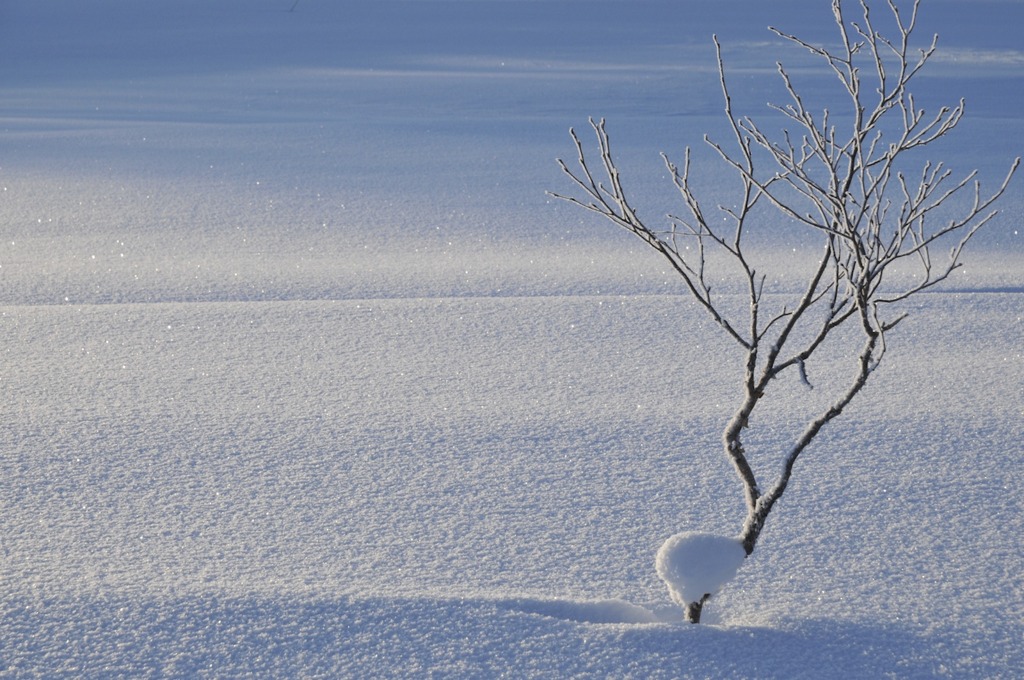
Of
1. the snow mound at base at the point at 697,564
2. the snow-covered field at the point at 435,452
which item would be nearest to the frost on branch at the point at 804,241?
the snow mound at base at the point at 697,564

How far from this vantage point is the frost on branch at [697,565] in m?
1.65

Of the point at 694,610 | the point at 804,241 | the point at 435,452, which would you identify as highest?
the point at 804,241

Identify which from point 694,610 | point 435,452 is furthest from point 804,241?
point 694,610

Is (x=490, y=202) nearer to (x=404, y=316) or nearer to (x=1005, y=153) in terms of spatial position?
(x=404, y=316)

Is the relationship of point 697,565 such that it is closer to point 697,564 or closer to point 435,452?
point 697,564

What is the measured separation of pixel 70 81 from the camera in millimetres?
11406

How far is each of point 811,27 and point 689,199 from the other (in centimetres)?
1477

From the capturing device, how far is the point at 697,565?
1649 mm

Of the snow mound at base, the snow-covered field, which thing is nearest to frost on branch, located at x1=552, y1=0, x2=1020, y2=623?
the snow mound at base

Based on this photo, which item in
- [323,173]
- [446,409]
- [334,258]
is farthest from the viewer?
[323,173]

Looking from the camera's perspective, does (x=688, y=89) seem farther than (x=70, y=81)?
No

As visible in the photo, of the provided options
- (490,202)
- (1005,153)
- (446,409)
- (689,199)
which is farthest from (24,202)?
(1005,153)

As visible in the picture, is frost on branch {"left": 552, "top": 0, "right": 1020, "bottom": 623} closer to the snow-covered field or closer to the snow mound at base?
the snow mound at base

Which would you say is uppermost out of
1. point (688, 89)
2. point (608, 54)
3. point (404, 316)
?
point (608, 54)
